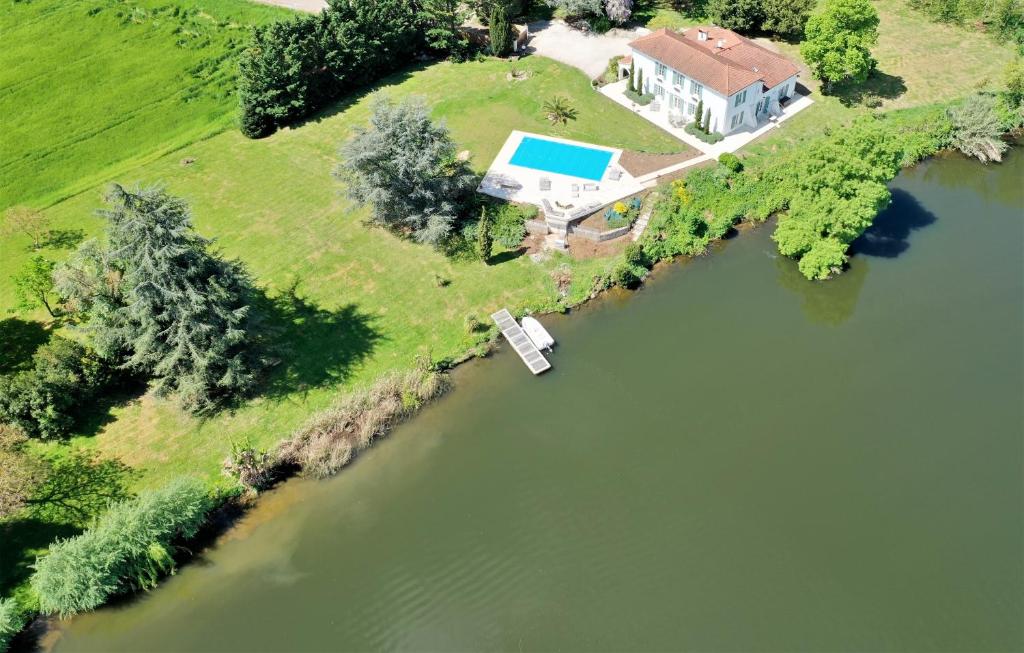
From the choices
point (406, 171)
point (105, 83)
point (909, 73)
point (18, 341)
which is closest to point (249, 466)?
point (18, 341)

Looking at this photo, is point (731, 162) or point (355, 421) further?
point (731, 162)

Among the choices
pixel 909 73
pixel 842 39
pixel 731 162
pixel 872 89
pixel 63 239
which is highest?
pixel 842 39

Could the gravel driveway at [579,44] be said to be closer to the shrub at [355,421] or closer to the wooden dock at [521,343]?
the wooden dock at [521,343]

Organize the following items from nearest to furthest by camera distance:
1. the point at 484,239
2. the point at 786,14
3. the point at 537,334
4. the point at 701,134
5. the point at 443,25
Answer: the point at 537,334, the point at 484,239, the point at 701,134, the point at 786,14, the point at 443,25

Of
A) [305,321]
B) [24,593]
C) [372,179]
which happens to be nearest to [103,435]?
[24,593]

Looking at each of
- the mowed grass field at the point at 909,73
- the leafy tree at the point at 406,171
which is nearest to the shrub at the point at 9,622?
the leafy tree at the point at 406,171

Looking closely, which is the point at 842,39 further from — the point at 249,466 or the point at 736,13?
the point at 249,466

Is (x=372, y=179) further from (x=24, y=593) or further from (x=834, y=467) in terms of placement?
(x=834, y=467)
